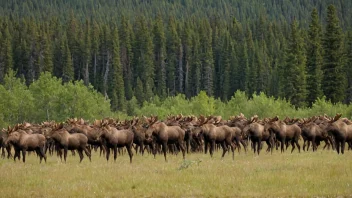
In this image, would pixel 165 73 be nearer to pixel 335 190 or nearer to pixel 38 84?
pixel 38 84

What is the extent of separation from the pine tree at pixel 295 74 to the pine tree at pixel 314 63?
3.96 feet

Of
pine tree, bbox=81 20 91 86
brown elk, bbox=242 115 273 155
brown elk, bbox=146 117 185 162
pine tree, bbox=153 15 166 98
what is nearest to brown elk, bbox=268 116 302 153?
brown elk, bbox=242 115 273 155

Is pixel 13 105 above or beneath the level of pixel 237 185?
above

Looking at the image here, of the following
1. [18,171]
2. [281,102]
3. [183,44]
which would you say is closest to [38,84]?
[281,102]

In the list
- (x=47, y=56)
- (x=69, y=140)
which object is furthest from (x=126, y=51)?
(x=69, y=140)

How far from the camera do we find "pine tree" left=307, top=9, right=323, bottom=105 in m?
79.6

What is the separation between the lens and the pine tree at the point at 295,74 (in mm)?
78875

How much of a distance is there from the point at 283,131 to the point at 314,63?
4824cm

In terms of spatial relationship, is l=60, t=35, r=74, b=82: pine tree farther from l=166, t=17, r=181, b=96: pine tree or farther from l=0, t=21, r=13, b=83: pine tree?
l=166, t=17, r=181, b=96: pine tree

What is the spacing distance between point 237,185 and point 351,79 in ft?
230

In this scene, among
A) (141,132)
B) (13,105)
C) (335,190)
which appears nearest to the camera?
(335,190)

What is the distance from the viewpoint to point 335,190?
2002 centimetres

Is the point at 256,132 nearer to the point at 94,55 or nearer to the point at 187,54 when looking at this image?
the point at 94,55

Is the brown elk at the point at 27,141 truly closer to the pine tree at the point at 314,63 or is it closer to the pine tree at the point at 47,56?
the pine tree at the point at 314,63
